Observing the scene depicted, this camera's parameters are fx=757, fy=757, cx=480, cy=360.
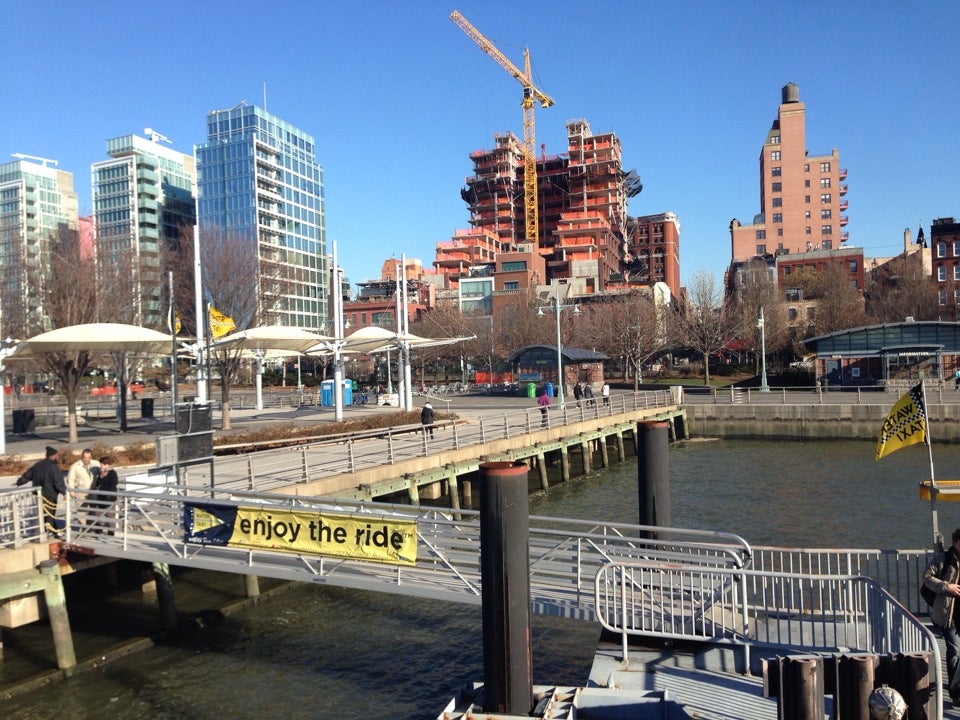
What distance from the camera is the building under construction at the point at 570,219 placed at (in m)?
128

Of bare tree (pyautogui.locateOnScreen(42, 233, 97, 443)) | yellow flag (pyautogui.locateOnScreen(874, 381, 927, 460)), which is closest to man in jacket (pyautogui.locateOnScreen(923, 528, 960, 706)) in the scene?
yellow flag (pyautogui.locateOnScreen(874, 381, 927, 460))

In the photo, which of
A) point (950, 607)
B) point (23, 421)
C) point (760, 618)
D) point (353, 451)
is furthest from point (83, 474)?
point (23, 421)

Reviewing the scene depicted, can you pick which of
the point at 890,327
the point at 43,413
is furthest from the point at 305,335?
the point at 890,327

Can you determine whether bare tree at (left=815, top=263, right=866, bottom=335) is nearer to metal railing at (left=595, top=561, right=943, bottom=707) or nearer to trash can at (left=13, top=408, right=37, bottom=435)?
trash can at (left=13, top=408, right=37, bottom=435)

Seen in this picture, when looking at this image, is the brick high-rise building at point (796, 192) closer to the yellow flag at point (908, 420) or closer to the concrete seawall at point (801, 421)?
the concrete seawall at point (801, 421)

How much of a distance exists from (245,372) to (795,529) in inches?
2691

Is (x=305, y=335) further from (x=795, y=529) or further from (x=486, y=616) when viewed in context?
(x=486, y=616)

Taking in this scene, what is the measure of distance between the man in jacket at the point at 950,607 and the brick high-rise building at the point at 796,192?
114 meters

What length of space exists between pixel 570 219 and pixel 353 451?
112 metres

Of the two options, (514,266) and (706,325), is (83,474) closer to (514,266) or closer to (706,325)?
(706,325)

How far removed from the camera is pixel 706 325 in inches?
2516

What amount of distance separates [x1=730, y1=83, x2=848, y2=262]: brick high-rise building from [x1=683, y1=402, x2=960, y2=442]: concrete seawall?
78019 mm

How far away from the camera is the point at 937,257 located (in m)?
77.9

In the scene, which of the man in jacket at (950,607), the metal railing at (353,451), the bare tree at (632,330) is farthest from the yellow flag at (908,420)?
the bare tree at (632,330)
